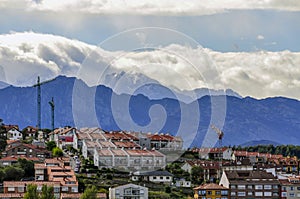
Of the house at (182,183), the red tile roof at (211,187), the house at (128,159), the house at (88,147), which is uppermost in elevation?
the house at (88,147)

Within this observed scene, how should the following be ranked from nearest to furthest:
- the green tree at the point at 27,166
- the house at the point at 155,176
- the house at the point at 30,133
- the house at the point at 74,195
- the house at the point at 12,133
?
the house at the point at 74,195, the green tree at the point at 27,166, the house at the point at 155,176, the house at the point at 12,133, the house at the point at 30,133

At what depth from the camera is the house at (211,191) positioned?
118ft

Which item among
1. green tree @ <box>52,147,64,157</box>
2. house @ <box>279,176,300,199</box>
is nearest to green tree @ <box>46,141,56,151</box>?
green tree @ <box>52,147,64,157</box>

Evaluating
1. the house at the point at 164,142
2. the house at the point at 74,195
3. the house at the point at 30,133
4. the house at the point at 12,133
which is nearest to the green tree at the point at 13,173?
the house at the point at 74,195

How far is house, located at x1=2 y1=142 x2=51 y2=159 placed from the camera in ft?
129

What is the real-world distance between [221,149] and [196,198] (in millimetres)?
17950

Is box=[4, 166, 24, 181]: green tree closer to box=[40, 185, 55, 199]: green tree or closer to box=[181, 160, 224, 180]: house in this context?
box=[40, 185, 55, 199]: green tree

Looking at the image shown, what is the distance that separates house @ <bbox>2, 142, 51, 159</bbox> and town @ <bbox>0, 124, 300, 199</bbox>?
1.9 inches

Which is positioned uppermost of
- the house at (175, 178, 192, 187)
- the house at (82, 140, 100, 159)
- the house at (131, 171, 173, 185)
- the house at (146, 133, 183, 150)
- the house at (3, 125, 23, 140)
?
the house at (3, 125, 23, 140)

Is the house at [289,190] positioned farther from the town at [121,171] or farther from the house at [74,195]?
the house at [74,195]

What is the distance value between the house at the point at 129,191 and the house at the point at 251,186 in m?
5.15

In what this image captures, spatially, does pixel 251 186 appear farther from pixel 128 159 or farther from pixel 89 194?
pixel 89 194

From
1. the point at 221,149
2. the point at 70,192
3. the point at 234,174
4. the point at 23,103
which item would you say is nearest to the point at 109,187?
the point at 70,192

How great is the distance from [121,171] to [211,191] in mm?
5172
